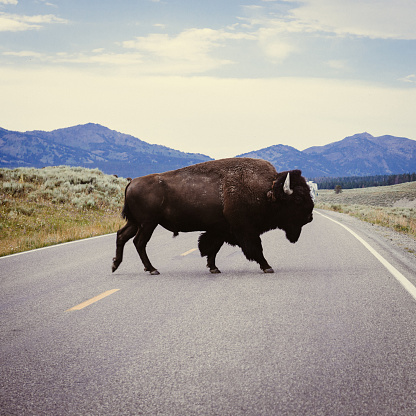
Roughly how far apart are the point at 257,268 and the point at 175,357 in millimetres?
5090

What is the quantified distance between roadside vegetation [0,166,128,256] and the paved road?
21.3 ft

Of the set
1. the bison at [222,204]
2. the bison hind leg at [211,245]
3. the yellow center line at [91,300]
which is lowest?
the yellow center line at [91,300]

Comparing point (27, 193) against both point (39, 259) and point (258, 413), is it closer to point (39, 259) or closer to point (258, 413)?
point (39, 259)

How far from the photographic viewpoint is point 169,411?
3402 millimetres

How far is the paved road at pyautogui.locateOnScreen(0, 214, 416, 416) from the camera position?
141 inches

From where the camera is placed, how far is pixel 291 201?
900 cm

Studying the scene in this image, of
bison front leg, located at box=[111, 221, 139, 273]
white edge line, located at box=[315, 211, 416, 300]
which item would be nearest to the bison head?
white edge line, located at box=[315, 211, 416, 300]

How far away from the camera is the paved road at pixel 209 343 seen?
3586mm

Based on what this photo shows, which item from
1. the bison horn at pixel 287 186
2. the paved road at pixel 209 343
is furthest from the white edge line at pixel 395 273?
the bison horn at pixel 287 186

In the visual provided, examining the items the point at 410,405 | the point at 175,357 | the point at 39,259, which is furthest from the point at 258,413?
the point at 39,259

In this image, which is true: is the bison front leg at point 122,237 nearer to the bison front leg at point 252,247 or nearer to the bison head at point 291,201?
the bison front leg at point 252,247

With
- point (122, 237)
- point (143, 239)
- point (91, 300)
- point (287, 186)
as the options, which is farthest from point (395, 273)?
point (91, 300)

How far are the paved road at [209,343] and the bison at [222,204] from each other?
588mm

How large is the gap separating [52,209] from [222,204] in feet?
49.5
